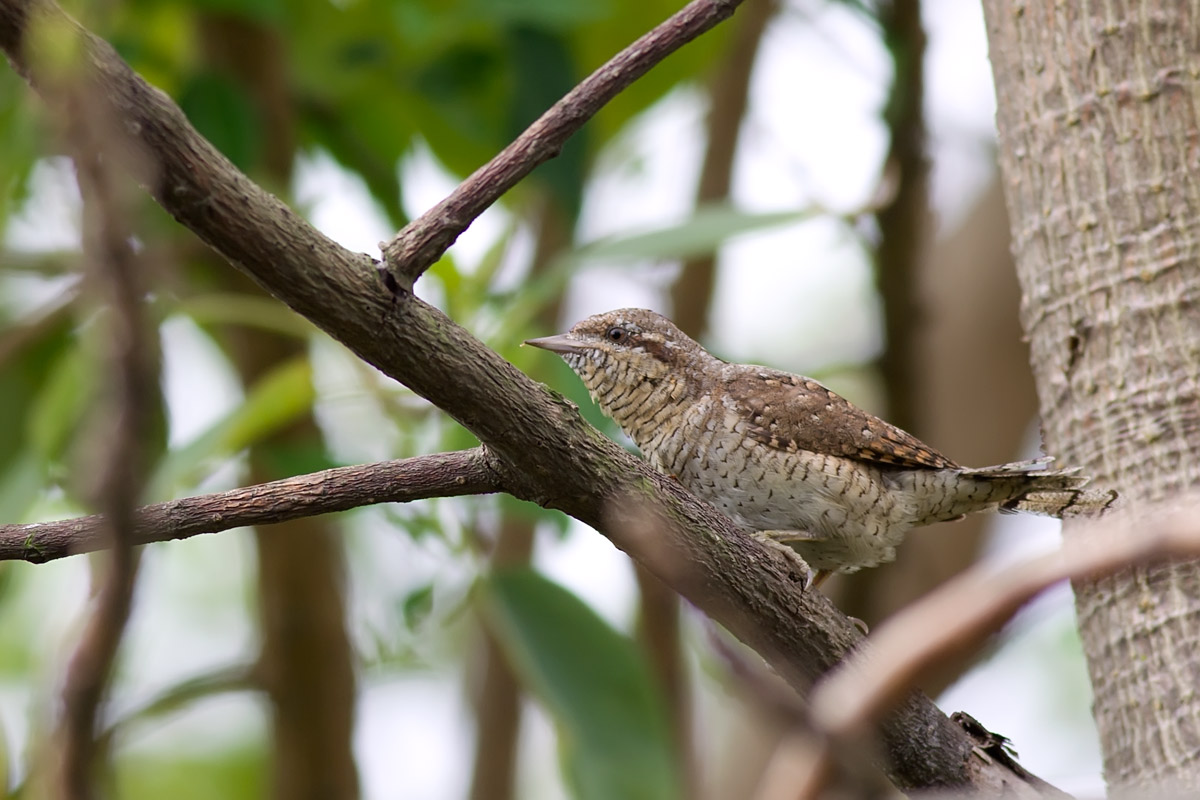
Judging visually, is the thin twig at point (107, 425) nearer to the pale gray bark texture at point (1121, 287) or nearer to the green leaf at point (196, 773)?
the pale gray bark texture at point (1121, 287)

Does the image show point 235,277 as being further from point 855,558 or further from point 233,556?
point 233,556

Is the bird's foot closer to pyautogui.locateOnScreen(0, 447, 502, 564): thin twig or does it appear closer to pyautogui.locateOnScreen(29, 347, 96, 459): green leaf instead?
pyautogui.locateOnScreen(0, 447, 502, 564): thin twig

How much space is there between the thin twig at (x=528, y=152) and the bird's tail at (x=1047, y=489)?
1434 mm

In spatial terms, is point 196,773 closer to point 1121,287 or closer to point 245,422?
point 245,422

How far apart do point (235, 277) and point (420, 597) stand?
1.81 metres

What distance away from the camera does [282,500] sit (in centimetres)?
201

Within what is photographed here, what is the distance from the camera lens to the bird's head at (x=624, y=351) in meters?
3.49

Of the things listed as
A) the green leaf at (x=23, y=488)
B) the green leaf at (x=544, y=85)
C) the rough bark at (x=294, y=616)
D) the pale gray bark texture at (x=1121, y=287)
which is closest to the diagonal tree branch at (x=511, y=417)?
the pale gray bark texture at (x=1121, y=287)

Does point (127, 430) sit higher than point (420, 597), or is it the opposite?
point (420, 597)

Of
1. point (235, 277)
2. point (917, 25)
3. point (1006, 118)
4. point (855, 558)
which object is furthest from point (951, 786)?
point (235, 277)

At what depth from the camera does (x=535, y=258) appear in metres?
5.90

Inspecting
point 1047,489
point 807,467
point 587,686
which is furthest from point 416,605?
point 1047,489

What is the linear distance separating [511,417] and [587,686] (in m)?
2.10

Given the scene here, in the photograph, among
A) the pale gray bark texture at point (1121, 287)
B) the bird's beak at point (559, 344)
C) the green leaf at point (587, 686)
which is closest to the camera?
the pale gray bark texture at point (1121, 287)
